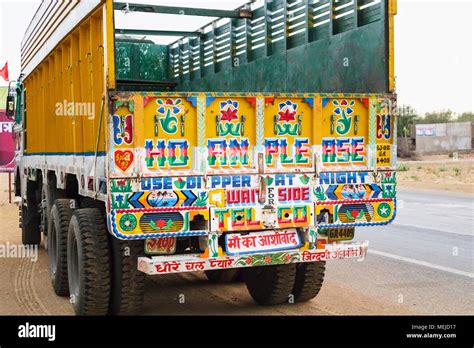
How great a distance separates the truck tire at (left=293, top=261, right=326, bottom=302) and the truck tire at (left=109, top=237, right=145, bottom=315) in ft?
5.69

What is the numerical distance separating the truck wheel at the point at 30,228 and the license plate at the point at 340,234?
6.28 m

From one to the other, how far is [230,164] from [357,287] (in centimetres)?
287

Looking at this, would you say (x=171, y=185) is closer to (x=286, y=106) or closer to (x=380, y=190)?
(x=286, y=106)

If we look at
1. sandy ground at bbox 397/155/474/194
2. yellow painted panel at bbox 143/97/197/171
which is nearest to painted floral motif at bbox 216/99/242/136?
yellow painted panel at bbox 143/97/197/171

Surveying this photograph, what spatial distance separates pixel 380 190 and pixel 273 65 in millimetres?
2372

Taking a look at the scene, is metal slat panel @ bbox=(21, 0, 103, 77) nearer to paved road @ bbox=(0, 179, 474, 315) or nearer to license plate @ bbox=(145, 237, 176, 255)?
license plate @ bbox=(145, 237, 176, 255)

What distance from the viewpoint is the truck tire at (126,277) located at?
5789 mm

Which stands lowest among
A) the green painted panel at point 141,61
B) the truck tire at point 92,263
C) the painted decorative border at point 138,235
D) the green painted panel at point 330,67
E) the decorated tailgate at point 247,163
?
the truck tire at point 92,263

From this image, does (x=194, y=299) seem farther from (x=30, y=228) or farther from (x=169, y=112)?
(x=30, y=228)

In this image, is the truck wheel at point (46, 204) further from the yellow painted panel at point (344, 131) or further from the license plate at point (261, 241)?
the yellow painted panel at point (344, 131)

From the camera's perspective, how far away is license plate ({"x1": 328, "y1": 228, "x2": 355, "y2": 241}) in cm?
633

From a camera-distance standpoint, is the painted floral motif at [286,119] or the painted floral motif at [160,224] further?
the painted floral motif at [286,119]

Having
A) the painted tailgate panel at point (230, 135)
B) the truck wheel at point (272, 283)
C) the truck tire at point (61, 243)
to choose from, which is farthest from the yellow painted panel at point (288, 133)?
the truck tire at point (61, 243)
